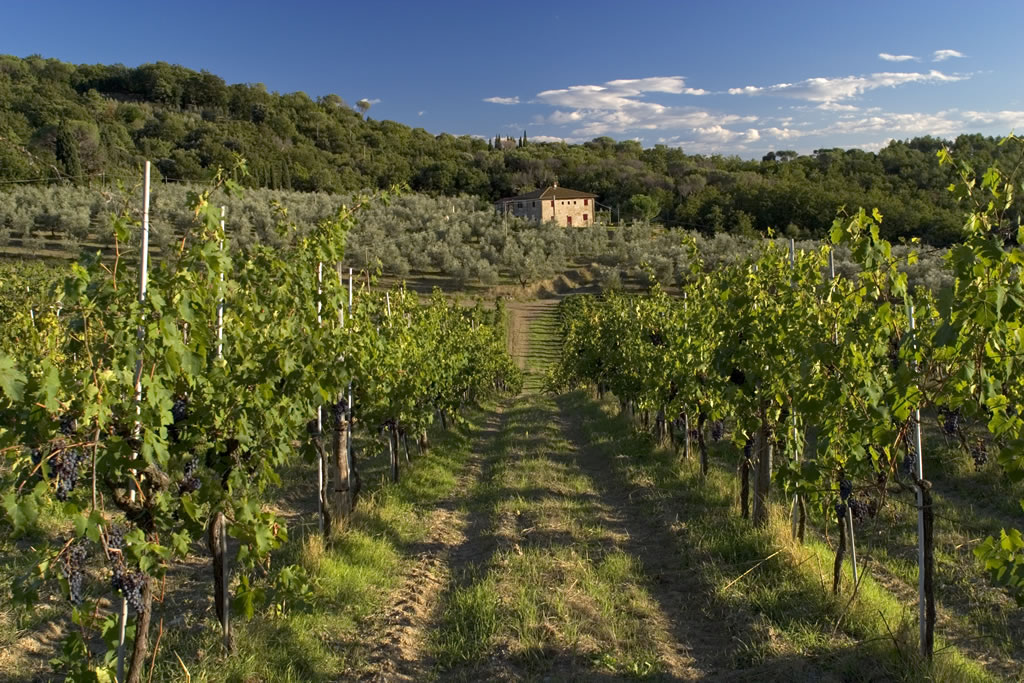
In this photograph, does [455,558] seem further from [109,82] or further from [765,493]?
[109,82]

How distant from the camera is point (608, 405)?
2044cm

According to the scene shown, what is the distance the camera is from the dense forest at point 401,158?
148 ft

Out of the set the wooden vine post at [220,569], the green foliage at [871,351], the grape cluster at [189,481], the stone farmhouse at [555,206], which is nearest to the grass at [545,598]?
the wooden vine post at [220,569]

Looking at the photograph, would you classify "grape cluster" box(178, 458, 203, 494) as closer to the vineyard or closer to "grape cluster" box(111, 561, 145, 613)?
the vineyard

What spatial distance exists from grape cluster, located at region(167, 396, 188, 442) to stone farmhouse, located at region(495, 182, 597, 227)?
207 feet

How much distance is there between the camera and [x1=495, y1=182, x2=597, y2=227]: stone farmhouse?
67688mm

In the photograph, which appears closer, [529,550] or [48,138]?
[529,550]

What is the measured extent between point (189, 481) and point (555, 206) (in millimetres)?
66043

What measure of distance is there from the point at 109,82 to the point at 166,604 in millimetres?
109302

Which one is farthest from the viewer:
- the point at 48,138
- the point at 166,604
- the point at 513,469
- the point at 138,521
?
the point at 48,138

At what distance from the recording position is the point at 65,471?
3.13m

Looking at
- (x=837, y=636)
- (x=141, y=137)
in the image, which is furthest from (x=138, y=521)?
(x=141, y=137)

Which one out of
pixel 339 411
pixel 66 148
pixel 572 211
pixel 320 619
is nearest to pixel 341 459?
pixel 339 411

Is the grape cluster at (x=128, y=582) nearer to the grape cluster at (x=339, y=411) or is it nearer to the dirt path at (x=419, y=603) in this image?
the dirt path at (x=419, y=603)
